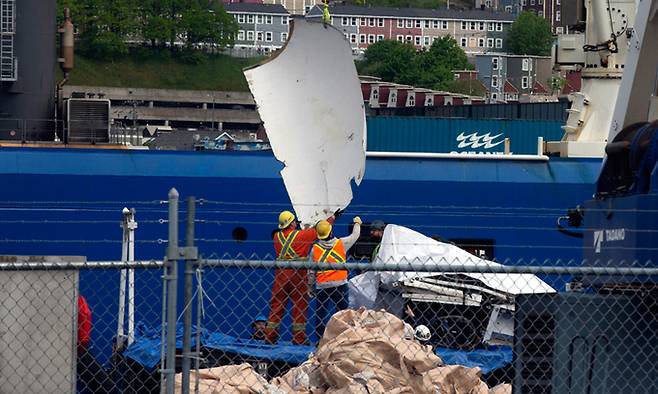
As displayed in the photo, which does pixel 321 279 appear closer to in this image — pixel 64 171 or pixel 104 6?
pixel 64 171

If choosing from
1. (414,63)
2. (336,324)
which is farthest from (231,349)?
(414,63)

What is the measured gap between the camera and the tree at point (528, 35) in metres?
159

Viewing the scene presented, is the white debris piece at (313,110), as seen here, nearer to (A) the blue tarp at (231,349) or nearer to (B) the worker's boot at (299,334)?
(B) the worker's boot at (299,334)

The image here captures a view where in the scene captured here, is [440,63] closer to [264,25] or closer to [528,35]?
[528,35]

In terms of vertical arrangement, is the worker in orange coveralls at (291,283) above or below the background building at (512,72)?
below

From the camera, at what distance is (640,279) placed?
33.1ft

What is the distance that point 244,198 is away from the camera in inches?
824

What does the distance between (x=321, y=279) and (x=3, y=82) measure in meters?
8.07

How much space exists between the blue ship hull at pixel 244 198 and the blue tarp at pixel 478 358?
4745 mm

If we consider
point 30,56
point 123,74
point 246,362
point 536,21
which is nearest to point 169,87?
point 123,74

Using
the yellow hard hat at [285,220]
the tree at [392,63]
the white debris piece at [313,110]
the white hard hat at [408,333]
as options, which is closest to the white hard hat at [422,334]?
the white hard hat at [408,333]

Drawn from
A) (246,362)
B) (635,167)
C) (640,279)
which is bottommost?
(246,362)

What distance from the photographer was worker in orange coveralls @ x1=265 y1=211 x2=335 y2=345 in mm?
15242

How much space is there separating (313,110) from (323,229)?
1413mm
